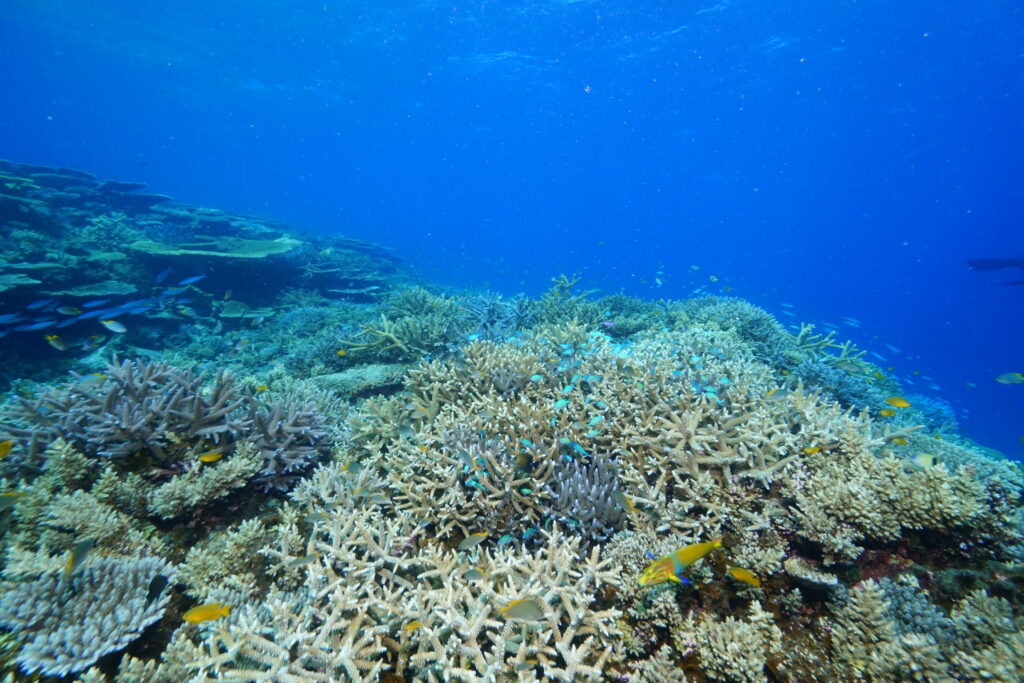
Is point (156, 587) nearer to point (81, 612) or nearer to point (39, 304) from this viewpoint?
point (81, 612)

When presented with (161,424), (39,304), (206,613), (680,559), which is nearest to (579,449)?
(680,559)

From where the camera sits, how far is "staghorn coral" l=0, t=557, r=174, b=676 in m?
2.32

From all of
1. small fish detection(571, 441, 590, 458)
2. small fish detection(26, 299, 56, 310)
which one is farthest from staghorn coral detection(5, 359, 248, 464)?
small fish detection(26, 299, 56, 310)

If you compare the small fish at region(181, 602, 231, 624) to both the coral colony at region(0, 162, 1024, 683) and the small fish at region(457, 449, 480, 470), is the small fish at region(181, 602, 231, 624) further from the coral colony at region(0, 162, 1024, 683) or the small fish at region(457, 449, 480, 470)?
the small fish at region(457, 449, 480, 470)

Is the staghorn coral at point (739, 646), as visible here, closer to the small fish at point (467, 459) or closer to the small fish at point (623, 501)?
the small fish at point (623, 501)

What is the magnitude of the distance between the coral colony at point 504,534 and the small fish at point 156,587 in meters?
0.02

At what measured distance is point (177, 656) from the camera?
2420mm

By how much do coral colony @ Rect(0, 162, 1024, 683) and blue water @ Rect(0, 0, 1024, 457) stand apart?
14.1 m

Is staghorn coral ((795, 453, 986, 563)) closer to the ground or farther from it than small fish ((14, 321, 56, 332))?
farther from it

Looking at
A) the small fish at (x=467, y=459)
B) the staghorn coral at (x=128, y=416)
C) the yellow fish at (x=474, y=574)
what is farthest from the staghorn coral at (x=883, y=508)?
the staghorn coral at (x=128, y=416)

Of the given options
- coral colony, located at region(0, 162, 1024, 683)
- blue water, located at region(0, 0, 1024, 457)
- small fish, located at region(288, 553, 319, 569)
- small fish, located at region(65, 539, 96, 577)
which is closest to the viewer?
coral colony, located at region(0, 162, 1024, 683)

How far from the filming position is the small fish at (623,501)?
315 cm

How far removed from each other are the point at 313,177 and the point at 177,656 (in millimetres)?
208837

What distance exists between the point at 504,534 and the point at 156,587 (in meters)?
2.60
